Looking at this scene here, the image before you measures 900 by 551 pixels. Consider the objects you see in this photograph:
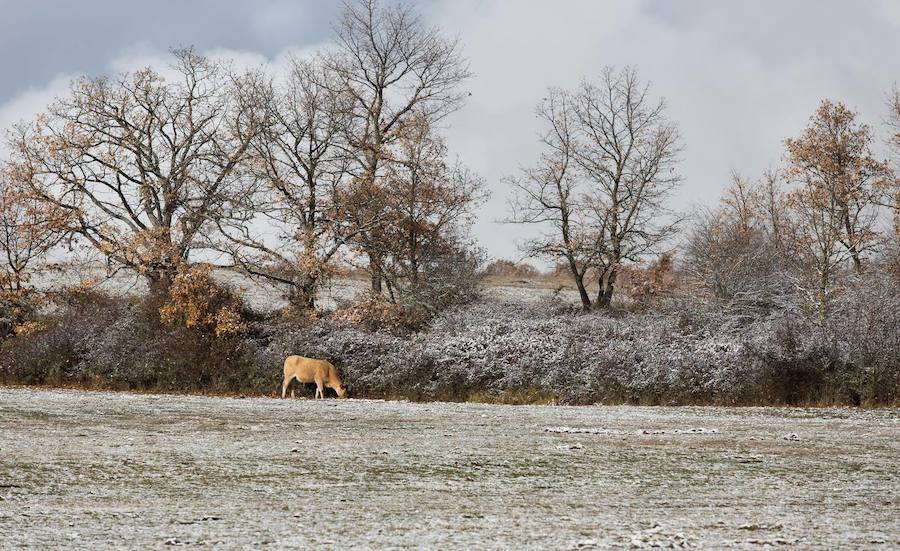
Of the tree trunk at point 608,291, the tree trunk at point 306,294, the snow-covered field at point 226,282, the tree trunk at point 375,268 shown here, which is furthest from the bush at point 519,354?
the tree trunk at point 608,291

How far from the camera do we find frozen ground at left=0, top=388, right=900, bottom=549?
8055 millimetres

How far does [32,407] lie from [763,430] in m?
15.1

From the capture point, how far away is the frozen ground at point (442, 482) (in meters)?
8.05

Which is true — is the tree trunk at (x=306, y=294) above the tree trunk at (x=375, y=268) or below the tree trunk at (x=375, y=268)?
below

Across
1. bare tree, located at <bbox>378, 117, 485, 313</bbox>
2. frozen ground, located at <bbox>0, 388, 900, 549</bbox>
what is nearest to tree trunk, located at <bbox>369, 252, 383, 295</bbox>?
bare tree, located at <bbox>378, 117, 485, 313</bbox>

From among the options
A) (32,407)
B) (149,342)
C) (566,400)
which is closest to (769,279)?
(566,400)

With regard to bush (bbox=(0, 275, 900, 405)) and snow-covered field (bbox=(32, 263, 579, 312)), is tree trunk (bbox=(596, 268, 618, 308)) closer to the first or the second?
snow-covered field (bbox=(32, 263, 579, 312))

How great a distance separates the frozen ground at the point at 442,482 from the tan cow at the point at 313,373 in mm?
7735

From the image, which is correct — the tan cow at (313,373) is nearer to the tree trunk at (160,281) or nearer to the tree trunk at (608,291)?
the tree trunk at (160,281)

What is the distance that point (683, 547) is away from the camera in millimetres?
7508

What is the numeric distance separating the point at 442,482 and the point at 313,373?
17.3 meters

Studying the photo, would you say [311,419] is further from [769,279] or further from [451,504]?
[769,279]

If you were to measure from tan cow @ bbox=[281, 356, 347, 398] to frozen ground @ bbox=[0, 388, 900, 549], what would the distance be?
7735 mm

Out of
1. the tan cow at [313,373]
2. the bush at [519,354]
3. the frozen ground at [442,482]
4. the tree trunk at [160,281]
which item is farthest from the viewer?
the tree trunk at [160,281]
